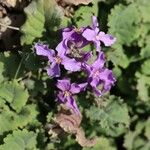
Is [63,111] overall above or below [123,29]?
below

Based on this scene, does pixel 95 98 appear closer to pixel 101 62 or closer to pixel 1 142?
pixel 101 62

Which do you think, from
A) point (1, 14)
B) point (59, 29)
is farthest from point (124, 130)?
point (1, 14)

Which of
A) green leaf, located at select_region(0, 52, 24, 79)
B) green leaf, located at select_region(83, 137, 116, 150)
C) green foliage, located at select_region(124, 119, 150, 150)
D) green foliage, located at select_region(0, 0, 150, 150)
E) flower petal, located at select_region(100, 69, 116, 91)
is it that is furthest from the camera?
green foliage, located at select_region(124, 119, 150, 150)

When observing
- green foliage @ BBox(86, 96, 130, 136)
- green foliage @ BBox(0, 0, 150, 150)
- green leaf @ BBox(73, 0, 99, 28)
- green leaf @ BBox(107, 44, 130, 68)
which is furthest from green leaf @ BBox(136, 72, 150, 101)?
green leaf @ BBox(73, 0, 99, 28)

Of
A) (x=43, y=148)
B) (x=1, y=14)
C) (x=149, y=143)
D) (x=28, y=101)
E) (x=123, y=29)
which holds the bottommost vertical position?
(x=149, y=143)

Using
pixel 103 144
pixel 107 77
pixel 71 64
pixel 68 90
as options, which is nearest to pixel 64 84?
pixel 68 90

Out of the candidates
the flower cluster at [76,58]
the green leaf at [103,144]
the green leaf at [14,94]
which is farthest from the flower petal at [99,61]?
the green leaf at [103,144]

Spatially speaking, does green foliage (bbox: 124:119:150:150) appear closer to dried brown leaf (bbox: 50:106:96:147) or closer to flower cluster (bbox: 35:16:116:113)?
dried brown leaf (bbox: 50:106:96:147)
